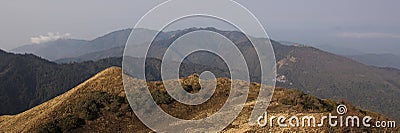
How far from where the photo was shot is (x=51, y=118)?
41219 millimetres

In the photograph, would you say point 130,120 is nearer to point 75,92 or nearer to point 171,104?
point 171,104

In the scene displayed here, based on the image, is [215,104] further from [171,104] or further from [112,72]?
[112,72]

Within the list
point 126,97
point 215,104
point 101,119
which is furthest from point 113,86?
point 215,104

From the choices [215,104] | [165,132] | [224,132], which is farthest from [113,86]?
[224,132]

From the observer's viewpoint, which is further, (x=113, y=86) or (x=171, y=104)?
(x=113, y=86)

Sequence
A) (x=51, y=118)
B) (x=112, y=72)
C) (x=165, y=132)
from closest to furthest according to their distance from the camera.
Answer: (x=165, y=132) < (x=51, y=118) < (x=112, y=72)

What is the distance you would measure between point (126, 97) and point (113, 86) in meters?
4.06

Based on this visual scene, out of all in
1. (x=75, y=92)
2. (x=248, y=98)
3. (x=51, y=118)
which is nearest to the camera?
(x=51, y=118)

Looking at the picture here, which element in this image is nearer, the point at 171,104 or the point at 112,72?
the point at 171,104

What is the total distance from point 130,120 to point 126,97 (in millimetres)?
6457

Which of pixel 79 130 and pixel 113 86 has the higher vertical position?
pixel 113 86

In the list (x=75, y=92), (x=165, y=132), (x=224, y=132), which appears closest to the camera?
(x=224, y=132)

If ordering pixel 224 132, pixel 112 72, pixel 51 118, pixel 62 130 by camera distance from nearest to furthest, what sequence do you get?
1. pixel 224 132
2. pixel 62 130
3. pixel 51 118
4. pixel 112 72

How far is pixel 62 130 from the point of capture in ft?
124
